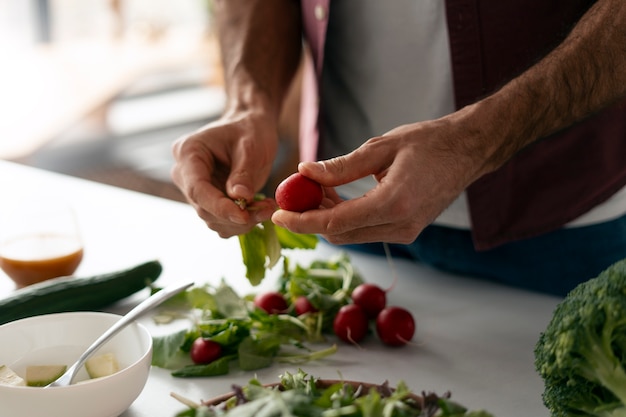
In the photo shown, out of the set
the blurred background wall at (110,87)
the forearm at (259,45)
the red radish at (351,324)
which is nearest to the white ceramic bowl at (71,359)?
the red radish at (351,324)

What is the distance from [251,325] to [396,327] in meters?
0.28

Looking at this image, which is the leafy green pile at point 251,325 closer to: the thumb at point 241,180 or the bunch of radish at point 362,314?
the bunch of radish at point 362,314

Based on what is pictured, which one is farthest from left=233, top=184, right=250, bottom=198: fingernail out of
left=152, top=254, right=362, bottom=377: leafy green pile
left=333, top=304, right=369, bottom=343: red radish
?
left=333, top=304, right=369, bottom=343: red radish

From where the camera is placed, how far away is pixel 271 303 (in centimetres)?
173

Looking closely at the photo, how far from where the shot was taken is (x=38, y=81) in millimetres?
6133

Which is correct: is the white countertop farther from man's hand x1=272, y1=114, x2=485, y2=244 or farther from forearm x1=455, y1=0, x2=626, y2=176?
forearm x1=455, y1=0, x2=626, y2=176

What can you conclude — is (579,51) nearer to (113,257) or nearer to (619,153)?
(619,153)

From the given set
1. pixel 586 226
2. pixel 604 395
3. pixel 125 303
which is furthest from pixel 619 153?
pixel 125 303

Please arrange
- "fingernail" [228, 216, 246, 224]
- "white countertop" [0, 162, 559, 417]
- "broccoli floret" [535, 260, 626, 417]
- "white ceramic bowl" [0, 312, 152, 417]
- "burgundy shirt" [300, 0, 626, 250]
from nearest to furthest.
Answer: "broccoli floret" [535, 260, 626, 417]
"white ceramic bowl" [0, 312, 152, 417]
"white countertop" [0, 162, 559, 417]
"fingernail" [228, 216, 246, 224]
"burgundy shirt" [300, 0, 626, 250]

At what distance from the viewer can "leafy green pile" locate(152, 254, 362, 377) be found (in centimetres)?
155

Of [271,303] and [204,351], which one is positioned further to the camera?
[271,303]

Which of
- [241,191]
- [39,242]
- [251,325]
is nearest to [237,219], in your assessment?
[241,191]

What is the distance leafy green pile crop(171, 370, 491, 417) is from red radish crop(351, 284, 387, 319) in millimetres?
488

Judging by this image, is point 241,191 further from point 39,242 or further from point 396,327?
point 39,242
